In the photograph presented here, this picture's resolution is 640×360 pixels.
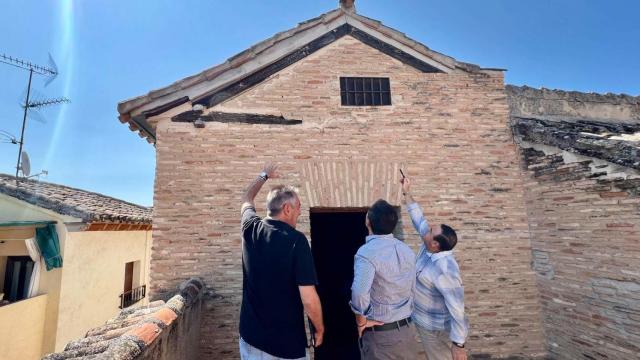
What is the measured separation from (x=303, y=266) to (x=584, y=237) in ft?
12.8

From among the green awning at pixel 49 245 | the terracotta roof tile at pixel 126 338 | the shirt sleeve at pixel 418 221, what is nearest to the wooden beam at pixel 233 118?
the shirt sleeve at pixel 418 221

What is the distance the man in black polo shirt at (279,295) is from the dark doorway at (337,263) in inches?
144

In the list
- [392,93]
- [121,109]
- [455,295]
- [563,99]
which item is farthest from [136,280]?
[563,99]

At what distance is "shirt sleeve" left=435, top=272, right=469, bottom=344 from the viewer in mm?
2711

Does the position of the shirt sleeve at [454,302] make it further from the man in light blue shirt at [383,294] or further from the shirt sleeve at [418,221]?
the shirt sleeve at [418,221]

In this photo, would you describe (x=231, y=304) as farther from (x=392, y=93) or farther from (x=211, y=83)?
(x=392, y=93)

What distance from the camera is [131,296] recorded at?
10.1 m

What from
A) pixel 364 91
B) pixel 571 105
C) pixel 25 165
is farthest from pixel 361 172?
pixel 25 165

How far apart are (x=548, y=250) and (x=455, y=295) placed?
264 centimetres

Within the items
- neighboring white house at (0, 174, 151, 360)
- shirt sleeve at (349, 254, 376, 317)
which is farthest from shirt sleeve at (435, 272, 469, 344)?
neighboring white house at (0, 174, 151, 360)

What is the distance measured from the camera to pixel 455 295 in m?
2.79

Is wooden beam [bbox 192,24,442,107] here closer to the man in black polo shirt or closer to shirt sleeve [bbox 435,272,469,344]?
the man in black polo shirt

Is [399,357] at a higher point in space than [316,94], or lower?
lower

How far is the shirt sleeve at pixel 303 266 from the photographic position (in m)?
2.12
